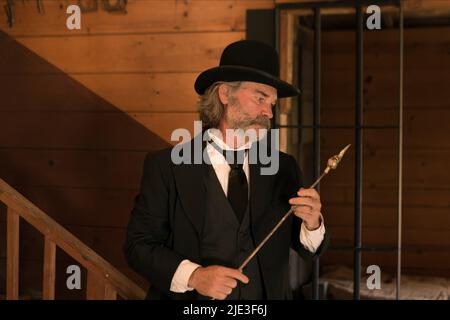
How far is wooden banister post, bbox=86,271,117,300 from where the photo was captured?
251 cm

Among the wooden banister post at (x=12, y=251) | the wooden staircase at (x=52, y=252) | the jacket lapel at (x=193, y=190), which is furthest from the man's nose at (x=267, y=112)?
the wooden banister post at (x=12, y=251)

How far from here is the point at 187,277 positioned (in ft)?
6.07

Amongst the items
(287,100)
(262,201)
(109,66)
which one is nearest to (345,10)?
(287,100)

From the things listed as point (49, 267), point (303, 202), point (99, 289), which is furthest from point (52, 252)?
point (303, 202)

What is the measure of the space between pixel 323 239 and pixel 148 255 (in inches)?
19.6

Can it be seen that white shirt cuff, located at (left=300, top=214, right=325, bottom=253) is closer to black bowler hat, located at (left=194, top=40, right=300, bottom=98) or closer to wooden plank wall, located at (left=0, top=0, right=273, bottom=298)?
black bowler hat, located at (left=194, top=40, right=300, bottom=98)

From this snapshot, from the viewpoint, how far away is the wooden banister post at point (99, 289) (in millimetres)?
2506

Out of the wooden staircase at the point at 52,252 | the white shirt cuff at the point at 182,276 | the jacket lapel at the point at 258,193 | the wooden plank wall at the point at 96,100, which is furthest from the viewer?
the wooden plank wall at the point at 96,100

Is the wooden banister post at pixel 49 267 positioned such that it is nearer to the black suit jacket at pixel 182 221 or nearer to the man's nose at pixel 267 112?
the black suit jacket at pixel 182 221

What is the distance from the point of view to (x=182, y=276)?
1.86 metres

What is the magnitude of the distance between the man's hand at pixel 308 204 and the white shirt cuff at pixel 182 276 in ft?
1.06

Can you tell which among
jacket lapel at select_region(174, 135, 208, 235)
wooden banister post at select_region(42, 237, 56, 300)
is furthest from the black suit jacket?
wooden banister post at select_region(42, 237, 56, 300)

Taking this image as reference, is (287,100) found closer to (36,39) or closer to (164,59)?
(164,59)
